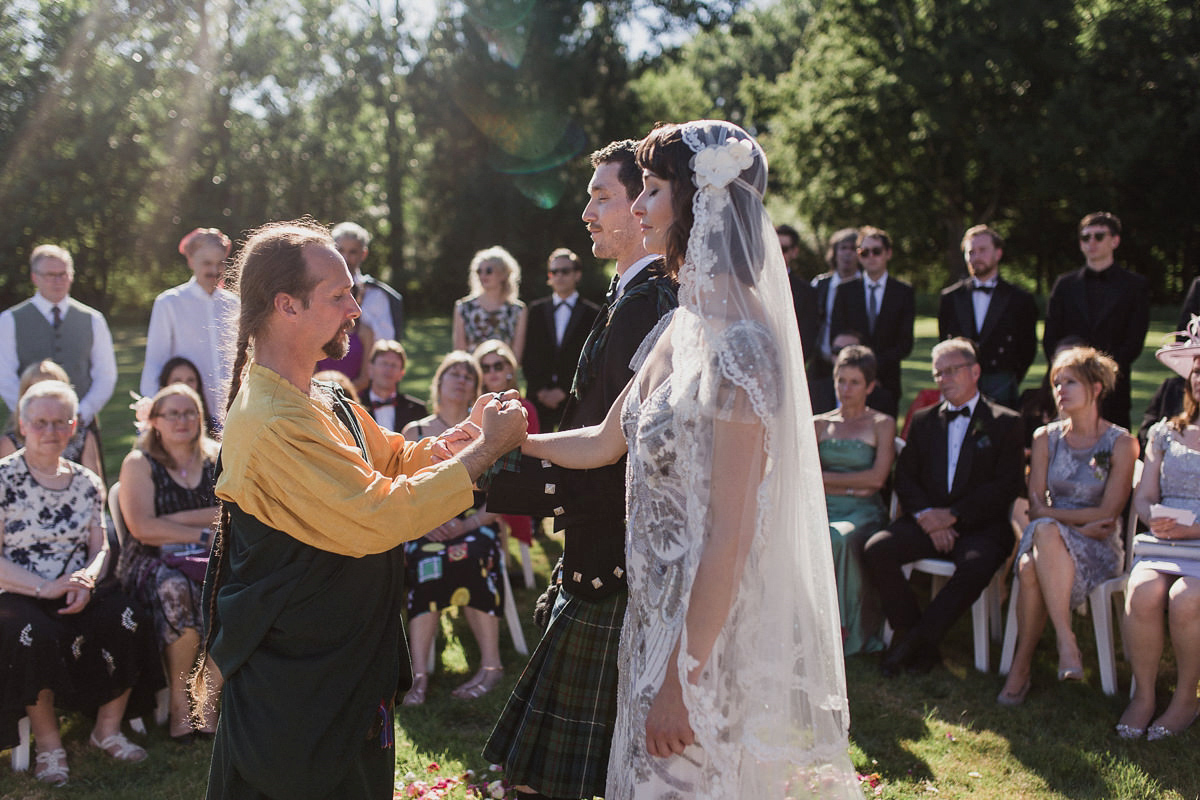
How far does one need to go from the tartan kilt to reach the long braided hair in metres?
0.87

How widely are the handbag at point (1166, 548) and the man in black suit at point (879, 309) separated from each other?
8.65 feet

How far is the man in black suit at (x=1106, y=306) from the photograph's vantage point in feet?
21.0

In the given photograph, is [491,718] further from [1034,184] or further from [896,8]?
[896,8]

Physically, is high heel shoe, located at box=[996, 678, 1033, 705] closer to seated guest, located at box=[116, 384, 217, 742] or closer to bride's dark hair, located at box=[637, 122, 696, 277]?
bride's dark hair, located at box=[637, 122, 696, 277]

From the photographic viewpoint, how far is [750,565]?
2.18m

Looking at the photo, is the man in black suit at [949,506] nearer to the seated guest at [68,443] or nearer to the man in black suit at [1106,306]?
the man in black suit at [1106,306]

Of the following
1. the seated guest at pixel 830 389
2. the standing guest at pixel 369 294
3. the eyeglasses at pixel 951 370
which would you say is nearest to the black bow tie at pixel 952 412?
the eyeglasses at pixel 951 370

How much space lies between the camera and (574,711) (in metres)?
2.60

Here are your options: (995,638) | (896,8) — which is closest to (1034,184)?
(896,8)

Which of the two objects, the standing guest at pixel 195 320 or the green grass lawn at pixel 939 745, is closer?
the green grass lawn at pixel 939 745

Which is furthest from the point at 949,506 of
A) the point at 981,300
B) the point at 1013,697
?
the point at 981,300

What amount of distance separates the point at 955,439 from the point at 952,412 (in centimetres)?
16

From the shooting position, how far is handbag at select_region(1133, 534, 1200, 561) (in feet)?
14.3

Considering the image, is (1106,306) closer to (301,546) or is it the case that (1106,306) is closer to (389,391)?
(389,391)
